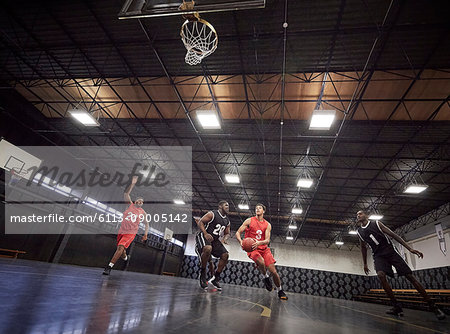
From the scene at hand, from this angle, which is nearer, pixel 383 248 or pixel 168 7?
pixel 383 248

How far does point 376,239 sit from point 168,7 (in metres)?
6.53

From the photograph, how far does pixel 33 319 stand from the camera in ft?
3.33

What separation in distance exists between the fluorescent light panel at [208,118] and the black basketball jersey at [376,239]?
5.70 m

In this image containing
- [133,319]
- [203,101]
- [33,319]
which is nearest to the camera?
[33,319]

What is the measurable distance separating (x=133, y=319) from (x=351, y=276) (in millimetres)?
28616

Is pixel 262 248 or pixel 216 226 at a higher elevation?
pixel 216 226

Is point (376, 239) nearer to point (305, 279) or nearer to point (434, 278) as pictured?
point (434, 278)

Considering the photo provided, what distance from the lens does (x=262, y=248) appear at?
5152 millimetres

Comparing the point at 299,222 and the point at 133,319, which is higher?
the point at 299,222

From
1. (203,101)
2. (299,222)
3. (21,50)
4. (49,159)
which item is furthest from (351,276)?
(21,50)

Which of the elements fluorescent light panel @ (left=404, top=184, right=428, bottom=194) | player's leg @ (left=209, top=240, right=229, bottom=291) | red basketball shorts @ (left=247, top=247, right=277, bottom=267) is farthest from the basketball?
fluorescent light panel @ (left=404, top=184, right=428, bottom=194)

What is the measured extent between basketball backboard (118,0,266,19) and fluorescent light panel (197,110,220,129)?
12.0 feet

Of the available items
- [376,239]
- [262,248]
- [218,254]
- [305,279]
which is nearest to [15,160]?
[218,254]

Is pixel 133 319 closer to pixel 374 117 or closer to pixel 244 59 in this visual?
pixel 244 59
